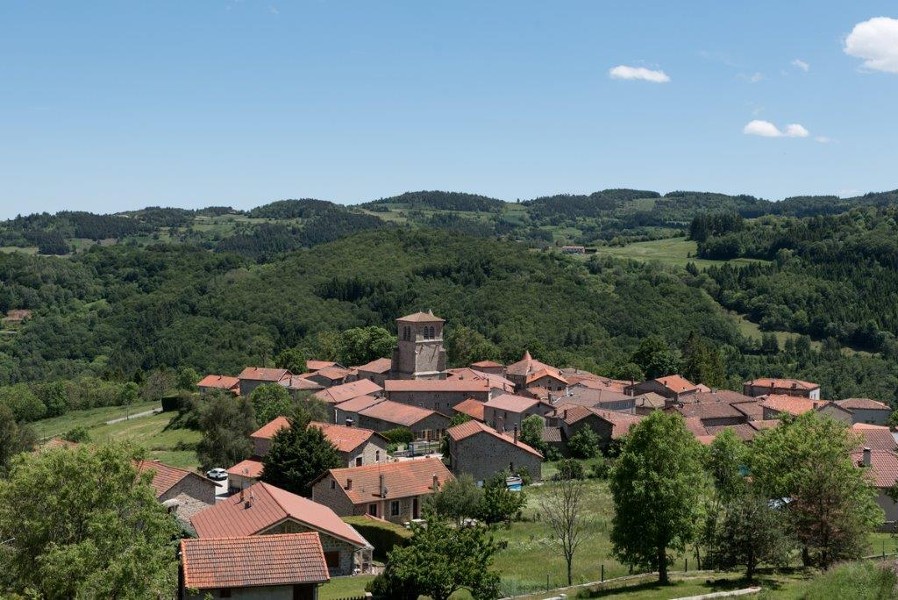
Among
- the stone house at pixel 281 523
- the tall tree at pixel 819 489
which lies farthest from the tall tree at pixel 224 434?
the tall tree at pixel 819 489

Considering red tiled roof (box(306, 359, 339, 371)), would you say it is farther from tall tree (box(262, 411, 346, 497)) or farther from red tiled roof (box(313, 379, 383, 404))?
tall tree (box(262, 411, 346, 497))

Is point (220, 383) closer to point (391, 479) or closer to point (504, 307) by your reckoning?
point (504, 307)

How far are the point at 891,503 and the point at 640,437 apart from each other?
63.2ft

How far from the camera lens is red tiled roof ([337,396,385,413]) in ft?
221

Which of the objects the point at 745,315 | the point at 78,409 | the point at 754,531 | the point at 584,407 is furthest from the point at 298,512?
the point at 745,315

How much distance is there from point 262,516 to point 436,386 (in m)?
41.0

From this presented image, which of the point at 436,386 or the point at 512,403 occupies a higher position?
the point at 436,386

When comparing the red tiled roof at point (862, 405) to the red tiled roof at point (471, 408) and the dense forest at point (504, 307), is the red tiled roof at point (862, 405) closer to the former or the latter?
the dense forest at point (504, 307)

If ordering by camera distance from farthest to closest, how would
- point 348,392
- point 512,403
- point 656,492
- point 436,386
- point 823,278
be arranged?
1. point 823,278
2. point 348,392
3. point 436,386
4. point 512,403
5. point 656,492

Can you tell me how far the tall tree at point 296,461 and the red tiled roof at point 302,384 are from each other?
29595mm

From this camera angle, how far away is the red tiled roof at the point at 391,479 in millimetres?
40250

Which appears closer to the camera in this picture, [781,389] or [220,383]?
[781,389]

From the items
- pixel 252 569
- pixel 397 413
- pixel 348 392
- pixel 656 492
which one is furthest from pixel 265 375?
pixel 252 569

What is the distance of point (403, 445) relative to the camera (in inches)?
2347
